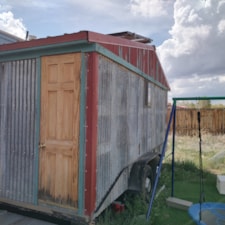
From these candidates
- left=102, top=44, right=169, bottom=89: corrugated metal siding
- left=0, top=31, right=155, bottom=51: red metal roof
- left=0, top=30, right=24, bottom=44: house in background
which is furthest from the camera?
left=0, top=30, right=24, bottom=44: house in background

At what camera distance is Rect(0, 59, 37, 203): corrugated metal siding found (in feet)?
11.9

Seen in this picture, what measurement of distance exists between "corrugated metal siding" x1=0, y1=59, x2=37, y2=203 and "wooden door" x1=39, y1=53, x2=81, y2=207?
21 cm

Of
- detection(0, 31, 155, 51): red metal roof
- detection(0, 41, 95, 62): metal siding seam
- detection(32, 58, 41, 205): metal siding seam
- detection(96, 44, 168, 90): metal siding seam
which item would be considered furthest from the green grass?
detection(0, 31, 155, 51): red metal roof

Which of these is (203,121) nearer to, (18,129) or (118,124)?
(118,124)

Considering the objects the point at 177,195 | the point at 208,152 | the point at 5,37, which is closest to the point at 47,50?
the point at 5,37

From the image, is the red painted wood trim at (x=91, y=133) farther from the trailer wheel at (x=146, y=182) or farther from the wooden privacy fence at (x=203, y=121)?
the wooden privacy fence at (x=203, y=121)

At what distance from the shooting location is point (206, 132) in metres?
15.1

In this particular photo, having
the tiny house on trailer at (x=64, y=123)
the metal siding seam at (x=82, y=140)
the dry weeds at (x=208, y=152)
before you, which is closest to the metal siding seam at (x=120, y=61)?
→ the tiny house on trailer at (x=64, y=123)

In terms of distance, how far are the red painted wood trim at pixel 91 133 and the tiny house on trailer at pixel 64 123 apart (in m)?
0.01

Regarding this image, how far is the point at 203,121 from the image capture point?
50.6 ft

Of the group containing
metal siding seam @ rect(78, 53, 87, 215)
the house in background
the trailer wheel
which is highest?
the house in background

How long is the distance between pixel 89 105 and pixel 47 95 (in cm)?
74

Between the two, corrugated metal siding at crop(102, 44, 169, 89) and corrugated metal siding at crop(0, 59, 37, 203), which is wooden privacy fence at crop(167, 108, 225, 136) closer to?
corrugated metal siding at crop(102, 44, 169, 89)

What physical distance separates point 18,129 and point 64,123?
933 millimetres
